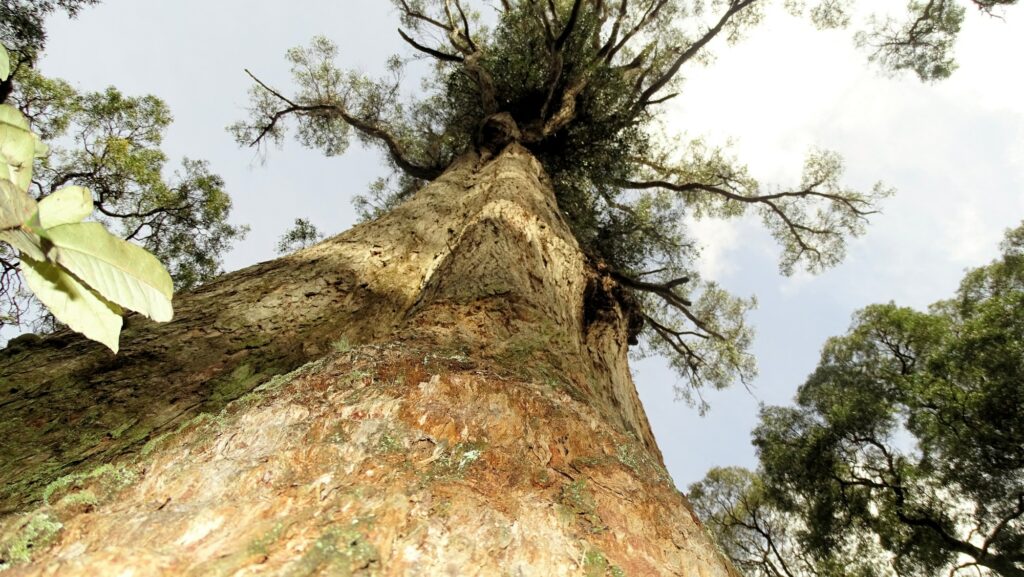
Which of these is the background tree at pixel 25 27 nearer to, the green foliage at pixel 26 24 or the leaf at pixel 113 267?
Result: the green foliage at pixel 26 24

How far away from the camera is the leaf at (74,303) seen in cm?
58

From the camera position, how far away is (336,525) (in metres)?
1.11

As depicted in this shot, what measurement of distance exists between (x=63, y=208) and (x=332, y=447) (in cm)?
95

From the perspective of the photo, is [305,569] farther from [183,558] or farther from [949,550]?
[949,550]

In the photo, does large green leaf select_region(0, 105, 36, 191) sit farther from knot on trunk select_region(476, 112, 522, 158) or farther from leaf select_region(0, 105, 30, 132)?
knot on trunk select_region(476, 112, 522, 158)

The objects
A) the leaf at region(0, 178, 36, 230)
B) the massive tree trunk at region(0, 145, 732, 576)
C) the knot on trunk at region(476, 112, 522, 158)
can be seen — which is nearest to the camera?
the leaf at region(0, 178, 36, 230)

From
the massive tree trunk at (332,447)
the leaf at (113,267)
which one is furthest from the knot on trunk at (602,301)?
the leaf at (113,267)

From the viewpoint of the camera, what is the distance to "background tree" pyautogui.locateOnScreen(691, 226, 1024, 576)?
7.47m

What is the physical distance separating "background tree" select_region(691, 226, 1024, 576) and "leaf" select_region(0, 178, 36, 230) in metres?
9.73

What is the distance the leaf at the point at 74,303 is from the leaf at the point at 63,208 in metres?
0.05

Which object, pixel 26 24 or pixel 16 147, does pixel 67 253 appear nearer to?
pixel 16 147

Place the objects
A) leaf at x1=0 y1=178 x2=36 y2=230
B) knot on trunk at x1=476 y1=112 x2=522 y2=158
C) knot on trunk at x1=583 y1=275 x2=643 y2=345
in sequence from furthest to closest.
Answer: knot on trunk at x1=476 y1=112 x2=522 y2=158, knot on trunk at x1=583 y1=275 x2=643 y2=345, leaf at x1=0 y1=178 x2=36 y2=230

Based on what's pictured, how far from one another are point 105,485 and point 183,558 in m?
0.46

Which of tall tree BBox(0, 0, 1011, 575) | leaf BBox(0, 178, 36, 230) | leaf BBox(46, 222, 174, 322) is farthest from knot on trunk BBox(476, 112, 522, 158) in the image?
leaf BBox(0, 178, 36, 230)
